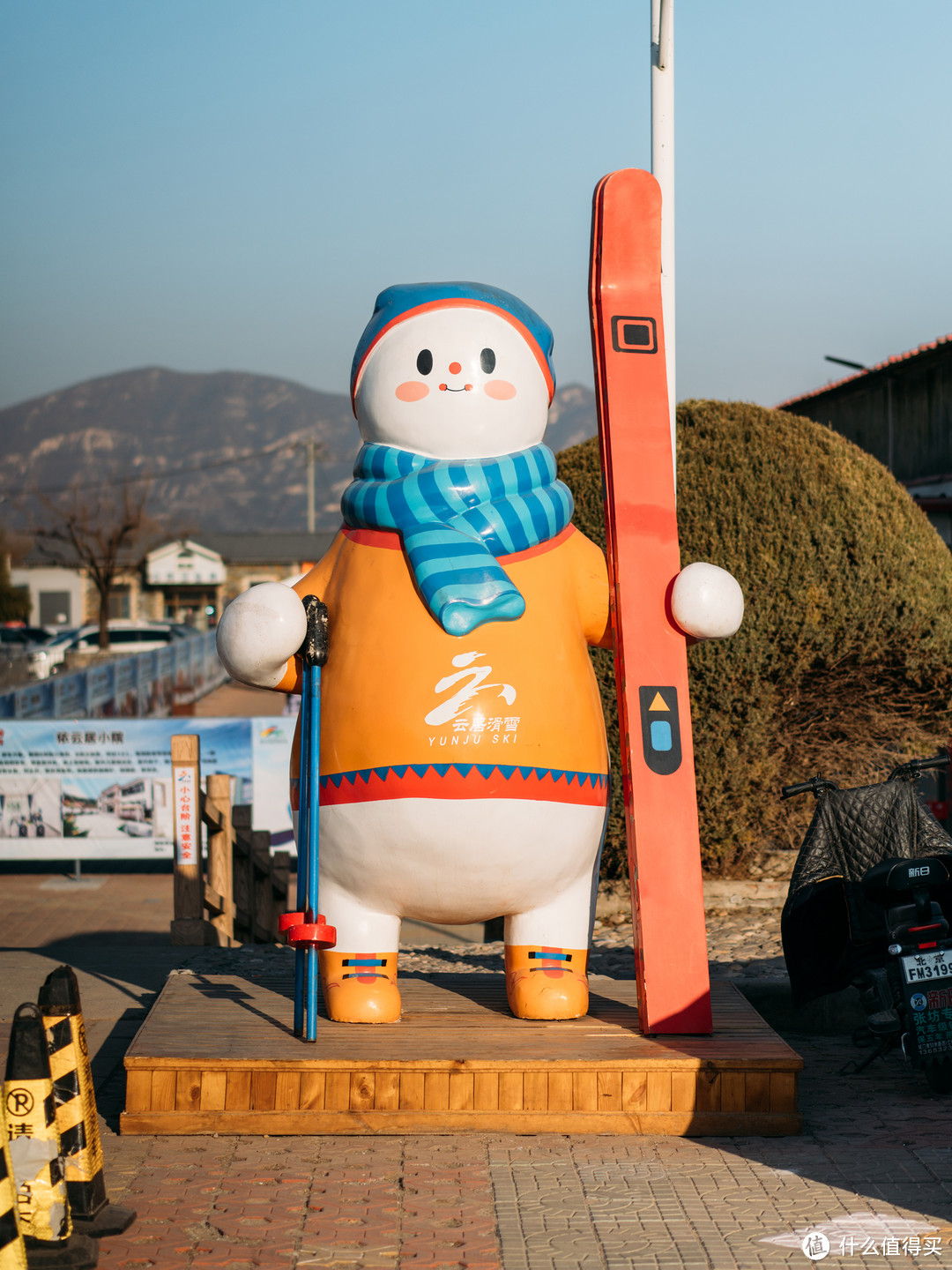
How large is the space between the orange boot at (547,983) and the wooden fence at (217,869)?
10.9ft

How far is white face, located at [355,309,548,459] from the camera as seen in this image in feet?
16.0

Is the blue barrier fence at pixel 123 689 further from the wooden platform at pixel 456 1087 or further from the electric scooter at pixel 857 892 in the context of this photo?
the wooden platform at pixel 456 1087

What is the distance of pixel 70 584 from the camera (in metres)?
53.0

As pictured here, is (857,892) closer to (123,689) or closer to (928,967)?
(928,967)

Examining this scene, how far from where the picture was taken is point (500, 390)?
4.92m

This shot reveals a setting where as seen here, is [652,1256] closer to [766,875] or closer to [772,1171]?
[772,1171]

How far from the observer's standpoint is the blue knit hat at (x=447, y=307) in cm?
500

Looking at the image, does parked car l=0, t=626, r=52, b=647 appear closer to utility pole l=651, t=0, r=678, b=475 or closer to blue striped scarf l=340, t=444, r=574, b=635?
utility pole l=651, t=0, r=678, b=475

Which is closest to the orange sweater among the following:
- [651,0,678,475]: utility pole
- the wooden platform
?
the wooden platform

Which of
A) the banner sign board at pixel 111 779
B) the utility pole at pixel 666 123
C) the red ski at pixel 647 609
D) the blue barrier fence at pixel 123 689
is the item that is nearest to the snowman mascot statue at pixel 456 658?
the red ski at pixel 647 609

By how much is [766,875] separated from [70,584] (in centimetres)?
4804

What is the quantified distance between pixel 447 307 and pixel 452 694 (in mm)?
1527

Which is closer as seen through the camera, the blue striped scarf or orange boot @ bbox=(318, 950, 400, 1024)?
the blue striped scarf

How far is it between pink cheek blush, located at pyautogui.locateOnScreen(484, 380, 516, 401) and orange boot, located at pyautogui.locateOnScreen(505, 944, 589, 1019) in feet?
6.85
